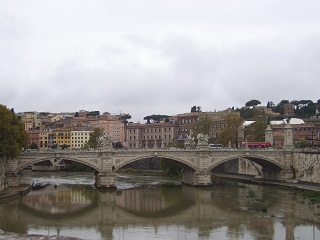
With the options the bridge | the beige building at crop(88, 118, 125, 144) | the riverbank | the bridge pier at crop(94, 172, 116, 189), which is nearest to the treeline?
the beige building at crop(88, 118, 125, 144)

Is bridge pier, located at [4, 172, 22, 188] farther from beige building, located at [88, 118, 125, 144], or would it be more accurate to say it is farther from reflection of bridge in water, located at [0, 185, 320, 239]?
beige building, located at [88, 118, 125, 144]

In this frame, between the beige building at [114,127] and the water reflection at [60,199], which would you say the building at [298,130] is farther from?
the beige building at [114,127]

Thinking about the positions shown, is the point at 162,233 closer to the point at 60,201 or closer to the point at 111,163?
→ the point at 60,201

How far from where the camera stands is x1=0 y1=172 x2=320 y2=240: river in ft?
94.6

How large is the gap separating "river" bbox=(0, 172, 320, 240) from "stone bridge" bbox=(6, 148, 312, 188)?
1751 millimetres

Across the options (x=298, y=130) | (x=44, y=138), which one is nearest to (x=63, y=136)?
(x=44, y=138)

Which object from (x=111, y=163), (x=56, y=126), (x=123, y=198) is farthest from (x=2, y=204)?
(x=56, y=126)

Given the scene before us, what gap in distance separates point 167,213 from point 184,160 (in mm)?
13613

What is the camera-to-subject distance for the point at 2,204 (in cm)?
3656

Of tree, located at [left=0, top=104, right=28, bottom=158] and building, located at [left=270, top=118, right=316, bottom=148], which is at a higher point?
building, located at [left=270, top=118, right=316, bottom=148]

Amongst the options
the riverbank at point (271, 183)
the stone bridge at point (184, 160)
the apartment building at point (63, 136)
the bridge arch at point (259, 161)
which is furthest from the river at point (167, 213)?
the apartment building at point (63, 136)

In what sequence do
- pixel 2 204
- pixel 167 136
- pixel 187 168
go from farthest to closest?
pixel 167 136 → pixel 187 168 → pixel 2 204

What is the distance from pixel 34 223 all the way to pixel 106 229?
14.9 ft

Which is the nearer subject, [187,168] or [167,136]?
[187,168]
